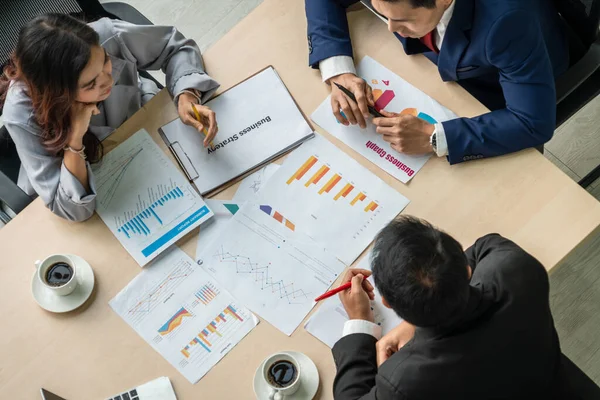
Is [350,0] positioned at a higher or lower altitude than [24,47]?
lower

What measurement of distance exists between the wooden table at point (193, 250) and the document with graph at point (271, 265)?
Result: 0.16ft

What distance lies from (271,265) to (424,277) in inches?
17.0

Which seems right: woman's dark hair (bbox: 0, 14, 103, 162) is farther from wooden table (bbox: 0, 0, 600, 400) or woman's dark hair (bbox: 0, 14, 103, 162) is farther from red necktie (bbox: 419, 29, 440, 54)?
red necktie (bbox: 419, 29, 440, 54)

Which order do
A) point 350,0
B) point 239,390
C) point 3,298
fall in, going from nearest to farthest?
point 239,390
point 3,298
point 350,0

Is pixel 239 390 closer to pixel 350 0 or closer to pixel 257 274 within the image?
pixel 257 274

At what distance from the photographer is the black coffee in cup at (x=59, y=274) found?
4.48 ft

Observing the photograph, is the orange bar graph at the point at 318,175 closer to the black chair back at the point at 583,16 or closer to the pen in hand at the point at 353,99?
the pen in hand at the point at 353,99

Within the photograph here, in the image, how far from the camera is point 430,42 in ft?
4.88

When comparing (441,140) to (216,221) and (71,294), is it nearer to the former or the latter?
(216,221)

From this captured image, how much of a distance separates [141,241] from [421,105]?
0.72 m

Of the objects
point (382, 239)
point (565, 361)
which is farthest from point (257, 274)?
point (565, 361)

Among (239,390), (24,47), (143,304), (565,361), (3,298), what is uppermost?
(24,47)

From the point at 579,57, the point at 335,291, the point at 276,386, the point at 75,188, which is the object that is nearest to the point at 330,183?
the point at 335,291

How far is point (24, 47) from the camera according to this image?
1353 mm
